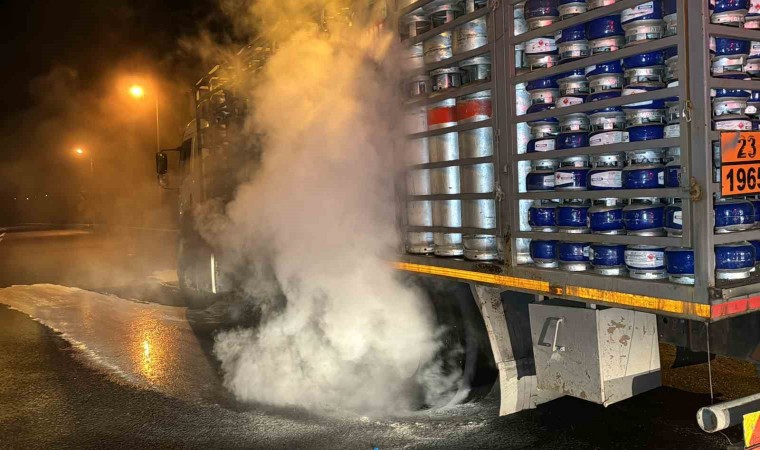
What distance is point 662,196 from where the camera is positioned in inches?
108

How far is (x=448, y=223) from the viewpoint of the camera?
4.08 meters

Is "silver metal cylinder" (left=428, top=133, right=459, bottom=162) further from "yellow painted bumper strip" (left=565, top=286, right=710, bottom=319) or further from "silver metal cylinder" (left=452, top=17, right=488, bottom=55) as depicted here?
"yellow painted bumper strip" (left=565, top=286, right=710, bottom=319)

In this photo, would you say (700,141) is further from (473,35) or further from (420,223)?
(420,223)

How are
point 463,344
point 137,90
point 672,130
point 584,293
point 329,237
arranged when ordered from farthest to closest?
1. point 137,90
2. point 329,237
3. point 463,344
4. point 584,293
5. point 672,130

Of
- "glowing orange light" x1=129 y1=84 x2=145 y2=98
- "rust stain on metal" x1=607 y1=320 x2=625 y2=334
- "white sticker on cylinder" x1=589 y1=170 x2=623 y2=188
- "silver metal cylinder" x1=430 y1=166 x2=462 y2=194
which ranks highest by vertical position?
"glowing orange light" x1=129 y1=84 x2=145 y2=98

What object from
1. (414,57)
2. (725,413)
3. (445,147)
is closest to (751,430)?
(725,413)

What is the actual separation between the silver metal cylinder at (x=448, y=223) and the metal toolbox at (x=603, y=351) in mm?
748

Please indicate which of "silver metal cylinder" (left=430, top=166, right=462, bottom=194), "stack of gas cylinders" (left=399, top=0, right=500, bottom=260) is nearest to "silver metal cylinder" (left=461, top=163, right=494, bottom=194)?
"stack of gas cylinders" (left=399, top=0, right=500, bottom=260)

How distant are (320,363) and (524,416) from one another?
200 centimetres

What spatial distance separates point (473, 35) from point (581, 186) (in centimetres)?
120

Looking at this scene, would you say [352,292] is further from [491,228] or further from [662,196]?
[662,196]

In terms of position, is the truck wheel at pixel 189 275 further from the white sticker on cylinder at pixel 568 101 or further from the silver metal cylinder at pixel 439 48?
the white sticker on cylinder at pixel 568 101

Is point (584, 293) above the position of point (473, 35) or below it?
below

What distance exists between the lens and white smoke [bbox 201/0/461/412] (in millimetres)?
4805
